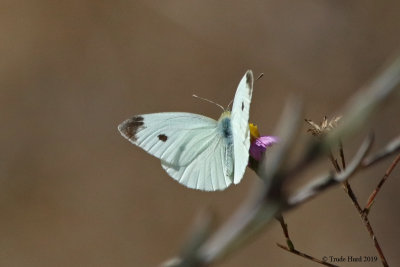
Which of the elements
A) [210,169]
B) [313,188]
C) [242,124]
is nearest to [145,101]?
[210,169]

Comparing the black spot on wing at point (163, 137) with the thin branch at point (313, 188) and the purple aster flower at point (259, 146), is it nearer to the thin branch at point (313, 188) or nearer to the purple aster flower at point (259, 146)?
the purple aster flower at point (259, 146)

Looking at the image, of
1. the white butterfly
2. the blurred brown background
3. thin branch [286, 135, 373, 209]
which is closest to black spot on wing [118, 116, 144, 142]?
the white butterfly

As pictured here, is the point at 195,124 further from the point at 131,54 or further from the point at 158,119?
the point at 131,54

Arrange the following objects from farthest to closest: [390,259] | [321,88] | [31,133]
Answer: [31,133], [321,88], [390,259]

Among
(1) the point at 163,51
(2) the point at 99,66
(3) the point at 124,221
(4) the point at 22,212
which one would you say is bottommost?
(4) the point at 22,212

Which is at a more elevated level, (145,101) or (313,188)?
(313,188)

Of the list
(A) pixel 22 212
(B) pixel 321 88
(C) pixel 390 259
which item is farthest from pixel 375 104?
(A) pixel 22 212

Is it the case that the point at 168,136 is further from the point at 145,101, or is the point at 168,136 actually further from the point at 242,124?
the point at 145,101

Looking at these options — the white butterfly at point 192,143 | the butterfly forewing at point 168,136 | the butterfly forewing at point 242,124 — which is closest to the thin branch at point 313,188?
the butterfly forewing at point 242,124
